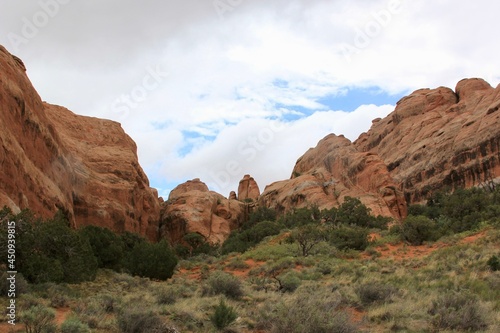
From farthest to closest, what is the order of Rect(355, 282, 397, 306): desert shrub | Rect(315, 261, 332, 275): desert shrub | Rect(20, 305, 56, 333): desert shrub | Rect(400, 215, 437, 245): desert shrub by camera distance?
Rect(400, 215, 437, 245): desert shrub
Rect(315, 261, 332, 275): desert shrub
Rect(355, 282, 397, 306): desert shrub
Rect(20, 305, 56, 333): desert shrub

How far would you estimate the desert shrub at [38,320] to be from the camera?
783 cm

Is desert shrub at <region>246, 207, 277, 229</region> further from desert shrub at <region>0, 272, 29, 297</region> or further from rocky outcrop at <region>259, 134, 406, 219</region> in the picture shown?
desert shrub at <region>0, 272, 29, 297</region>

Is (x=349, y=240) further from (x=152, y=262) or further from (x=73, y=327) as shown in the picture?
(x=73, y=327)

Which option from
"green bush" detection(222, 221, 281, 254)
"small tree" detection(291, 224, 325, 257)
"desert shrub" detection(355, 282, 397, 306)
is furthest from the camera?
Answer: "green bush" detection(222, 221, 281, 254)

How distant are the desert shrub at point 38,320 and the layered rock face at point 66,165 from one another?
12.6 m

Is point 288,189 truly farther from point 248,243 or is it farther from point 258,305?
point 258,305

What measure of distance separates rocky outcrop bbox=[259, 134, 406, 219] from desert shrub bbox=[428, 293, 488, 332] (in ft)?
141

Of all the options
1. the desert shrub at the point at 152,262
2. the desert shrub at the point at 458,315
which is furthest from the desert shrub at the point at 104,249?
the desert shrub at the point at 458,315

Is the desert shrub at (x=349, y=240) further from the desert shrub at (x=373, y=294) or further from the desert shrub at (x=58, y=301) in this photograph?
the desert shrub at (x=58, y=301)

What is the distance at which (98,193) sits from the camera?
39.7 metres

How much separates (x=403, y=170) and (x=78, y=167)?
48387mm

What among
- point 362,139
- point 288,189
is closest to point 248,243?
point 288,189

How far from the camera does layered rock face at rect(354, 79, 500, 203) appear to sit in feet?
177

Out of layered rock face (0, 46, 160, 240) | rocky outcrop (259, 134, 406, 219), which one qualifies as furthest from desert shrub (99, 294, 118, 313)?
rocky outcrop (259, 134, 406, 219)
